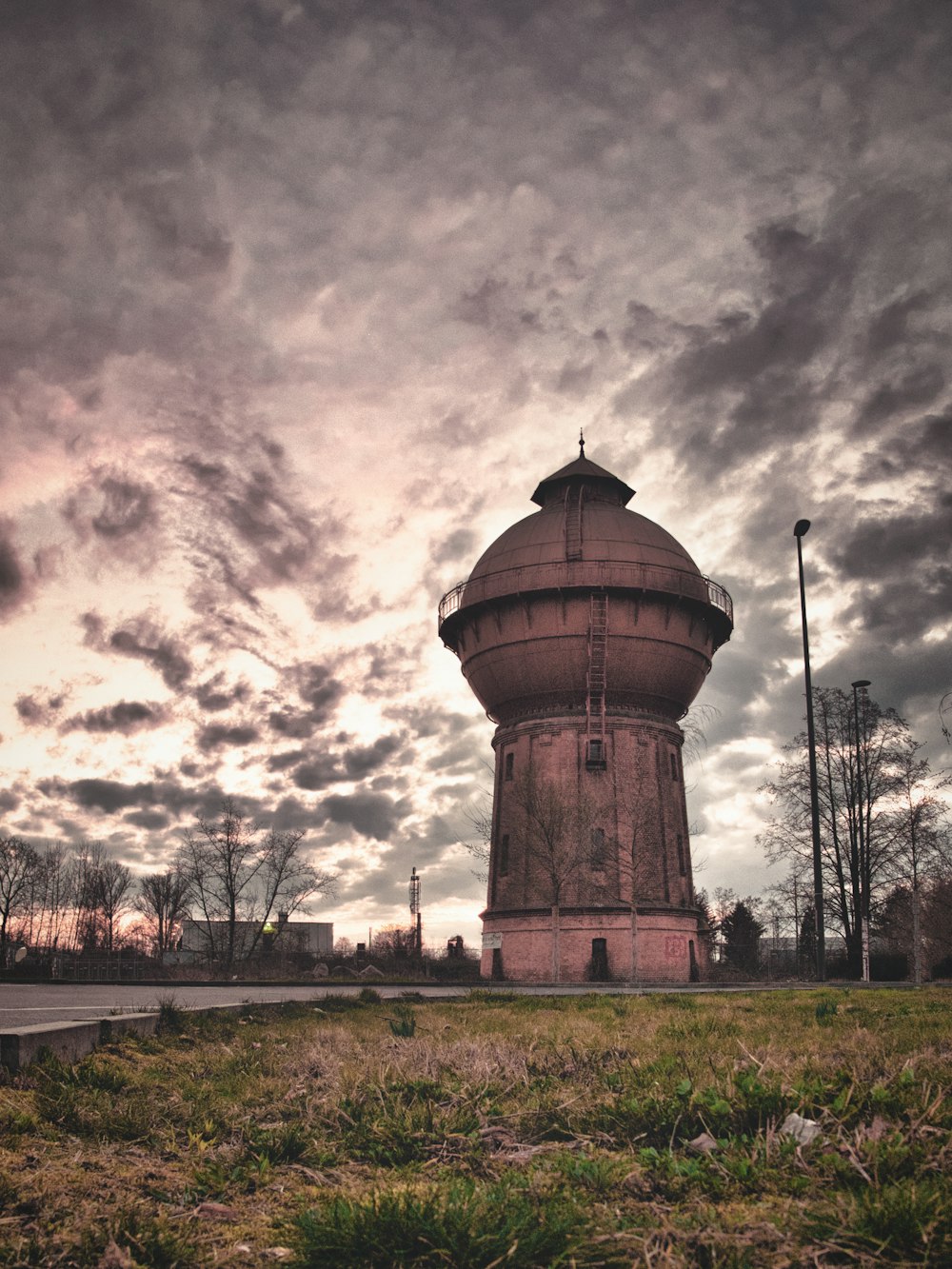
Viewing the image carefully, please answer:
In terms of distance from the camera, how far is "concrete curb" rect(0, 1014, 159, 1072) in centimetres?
545

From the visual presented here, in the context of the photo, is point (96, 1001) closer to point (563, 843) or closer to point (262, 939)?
point (563, 843)

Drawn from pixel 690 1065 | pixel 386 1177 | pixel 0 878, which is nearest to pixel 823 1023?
pixel 690 1065

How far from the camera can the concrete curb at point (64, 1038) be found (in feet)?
17.9

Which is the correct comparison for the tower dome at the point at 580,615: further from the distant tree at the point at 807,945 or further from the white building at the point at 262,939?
the white building at the point at 262,939

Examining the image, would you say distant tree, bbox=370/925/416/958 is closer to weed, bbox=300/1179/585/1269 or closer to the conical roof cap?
the conical roof cap

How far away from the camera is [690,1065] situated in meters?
5.77

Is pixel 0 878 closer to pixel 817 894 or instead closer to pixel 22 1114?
pixel 817 894

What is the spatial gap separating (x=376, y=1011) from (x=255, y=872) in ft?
132

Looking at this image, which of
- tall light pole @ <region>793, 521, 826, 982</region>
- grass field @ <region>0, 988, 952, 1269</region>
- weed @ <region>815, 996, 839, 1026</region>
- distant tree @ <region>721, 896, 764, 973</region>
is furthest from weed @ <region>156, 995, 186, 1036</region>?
distant tree @ <region>721, 896, 764, 973</region>

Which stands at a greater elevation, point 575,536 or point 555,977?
point 575,536

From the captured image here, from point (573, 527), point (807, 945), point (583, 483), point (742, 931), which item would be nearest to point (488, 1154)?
point (573, 527)

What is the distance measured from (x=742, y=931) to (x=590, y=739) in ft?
98.2

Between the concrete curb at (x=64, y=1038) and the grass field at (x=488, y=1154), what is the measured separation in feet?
0.44

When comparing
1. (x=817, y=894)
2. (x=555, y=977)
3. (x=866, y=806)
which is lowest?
(x=555, y=977)
